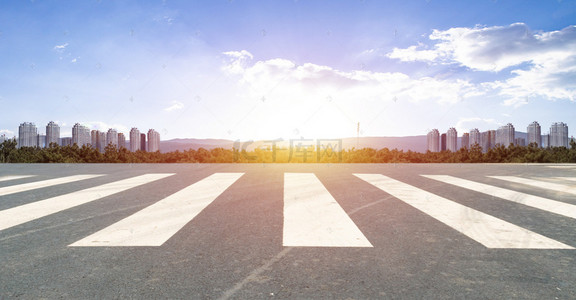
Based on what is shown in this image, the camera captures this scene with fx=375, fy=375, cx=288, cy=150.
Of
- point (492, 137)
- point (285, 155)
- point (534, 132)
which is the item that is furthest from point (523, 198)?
point (534, 132)

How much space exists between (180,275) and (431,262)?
1939 mm

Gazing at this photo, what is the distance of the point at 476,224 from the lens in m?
4.38

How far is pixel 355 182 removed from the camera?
325 inches

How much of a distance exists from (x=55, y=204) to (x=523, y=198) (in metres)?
7.52

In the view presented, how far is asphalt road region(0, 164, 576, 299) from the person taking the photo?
249 cm

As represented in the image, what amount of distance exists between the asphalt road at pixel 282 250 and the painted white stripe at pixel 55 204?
0.03m

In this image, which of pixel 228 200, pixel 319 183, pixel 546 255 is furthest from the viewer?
pixel 319 183

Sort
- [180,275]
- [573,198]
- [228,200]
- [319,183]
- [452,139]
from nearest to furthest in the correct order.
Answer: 1. [180,275]
2. [228,200]
3. [573,198]
4. [319,183]
5. [452,139]

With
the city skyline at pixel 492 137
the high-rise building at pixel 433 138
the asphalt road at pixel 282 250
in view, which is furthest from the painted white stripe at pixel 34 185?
the high-rise building at pixel 433 138

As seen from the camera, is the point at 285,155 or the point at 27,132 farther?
the point at 27,132

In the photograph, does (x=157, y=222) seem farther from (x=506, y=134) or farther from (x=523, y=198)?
(x=506, y=134)

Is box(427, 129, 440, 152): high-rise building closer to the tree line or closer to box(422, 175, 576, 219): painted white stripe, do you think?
the tree line

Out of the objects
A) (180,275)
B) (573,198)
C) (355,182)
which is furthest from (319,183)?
(180,275)

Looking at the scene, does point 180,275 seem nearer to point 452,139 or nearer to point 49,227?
point 49,227
